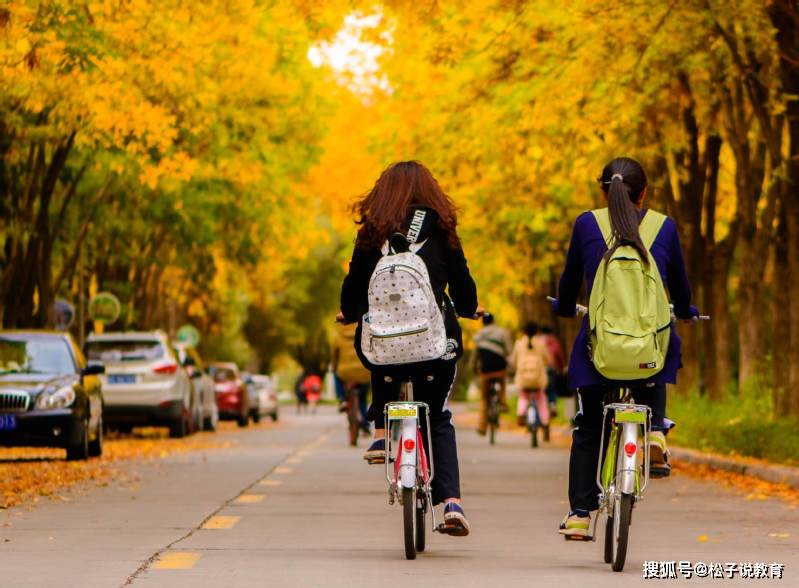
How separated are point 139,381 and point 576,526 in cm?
2175

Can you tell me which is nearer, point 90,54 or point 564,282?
point 564,282

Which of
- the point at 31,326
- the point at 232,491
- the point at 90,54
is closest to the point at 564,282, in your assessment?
the point at 232,491

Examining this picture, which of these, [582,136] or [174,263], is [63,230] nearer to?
[174,263]

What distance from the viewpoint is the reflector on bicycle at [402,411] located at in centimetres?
973

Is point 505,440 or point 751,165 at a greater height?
point 751,165

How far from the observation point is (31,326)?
106 ft

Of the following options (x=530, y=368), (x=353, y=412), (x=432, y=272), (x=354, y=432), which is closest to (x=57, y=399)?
(x=353, y=412)

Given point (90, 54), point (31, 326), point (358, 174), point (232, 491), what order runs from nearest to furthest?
point (232, 491), point (90, 54), point (31, 326), point (358, 174)

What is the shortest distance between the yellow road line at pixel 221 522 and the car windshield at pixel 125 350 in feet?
58.1

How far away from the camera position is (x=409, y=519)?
987 cm

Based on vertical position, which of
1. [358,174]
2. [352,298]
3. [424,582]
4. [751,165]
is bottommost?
[424,582]

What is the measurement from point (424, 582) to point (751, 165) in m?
17.0

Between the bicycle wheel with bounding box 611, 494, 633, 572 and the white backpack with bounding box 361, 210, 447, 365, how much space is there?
1.21 meters

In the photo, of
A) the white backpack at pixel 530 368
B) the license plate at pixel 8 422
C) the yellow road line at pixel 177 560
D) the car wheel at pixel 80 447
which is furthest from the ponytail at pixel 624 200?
the white backpack at pixel 530 368
